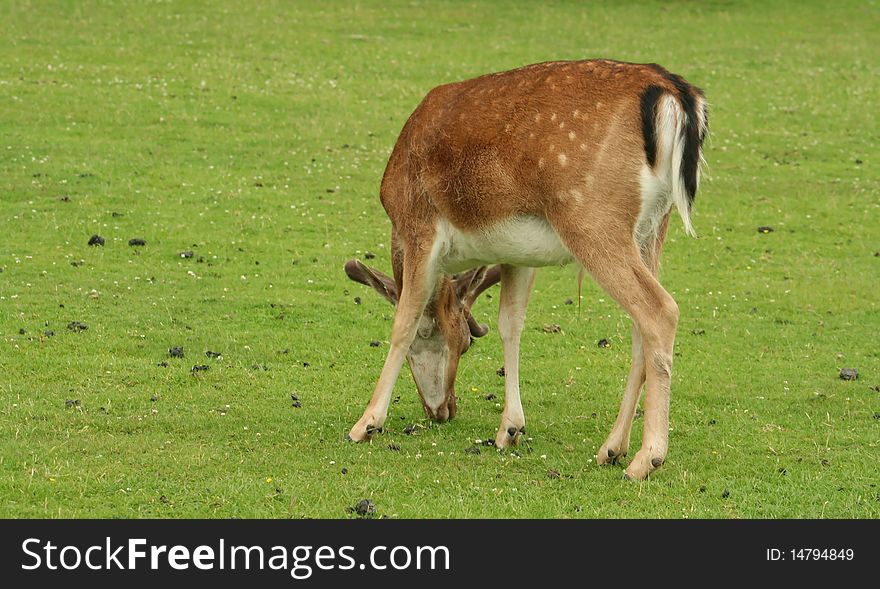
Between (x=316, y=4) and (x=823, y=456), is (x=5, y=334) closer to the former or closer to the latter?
(x=823, y=456)

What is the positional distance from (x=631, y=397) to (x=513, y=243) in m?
1.23

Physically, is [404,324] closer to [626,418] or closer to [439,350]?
[439,350]

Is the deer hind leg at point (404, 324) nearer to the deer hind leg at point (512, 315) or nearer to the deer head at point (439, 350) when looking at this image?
the deer head at point (439, 350)

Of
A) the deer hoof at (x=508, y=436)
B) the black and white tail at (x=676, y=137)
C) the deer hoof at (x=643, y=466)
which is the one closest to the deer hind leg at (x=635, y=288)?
the deer hoof at (x=643, y=466)

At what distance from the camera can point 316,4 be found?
29.5 metres

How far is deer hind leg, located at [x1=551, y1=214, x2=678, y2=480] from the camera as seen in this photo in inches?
290

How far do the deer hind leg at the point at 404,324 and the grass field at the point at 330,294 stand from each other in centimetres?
15

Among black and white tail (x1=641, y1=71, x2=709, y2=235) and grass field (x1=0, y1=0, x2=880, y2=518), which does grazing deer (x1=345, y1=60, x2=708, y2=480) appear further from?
grass field (x1=0, y1=0, x2=880, y2=518)

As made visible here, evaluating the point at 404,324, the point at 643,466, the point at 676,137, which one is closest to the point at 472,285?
the point at 404,324

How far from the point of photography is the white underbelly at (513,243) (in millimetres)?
7676

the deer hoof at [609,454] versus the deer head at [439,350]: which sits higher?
the deer head at [439,350]

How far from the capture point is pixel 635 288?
739 cm

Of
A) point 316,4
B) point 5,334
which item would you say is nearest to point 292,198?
point 5,334

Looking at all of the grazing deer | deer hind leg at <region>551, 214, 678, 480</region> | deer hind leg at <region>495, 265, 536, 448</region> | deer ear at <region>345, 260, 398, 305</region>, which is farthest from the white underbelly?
deer ear at <region>345, 260, 398, 305</region>
